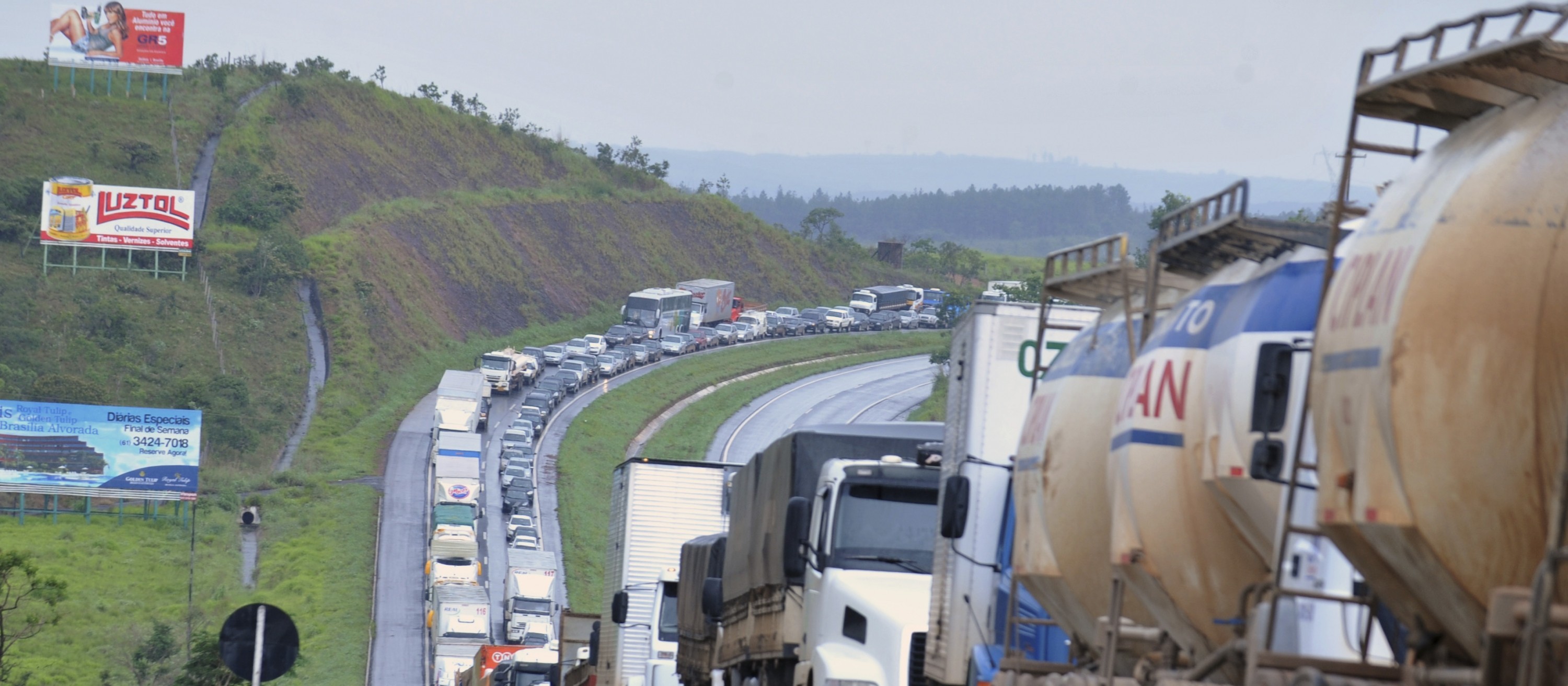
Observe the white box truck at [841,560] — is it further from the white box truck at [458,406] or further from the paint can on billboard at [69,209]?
the paint can on billboard at [69,209]

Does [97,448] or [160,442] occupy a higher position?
[160,442]

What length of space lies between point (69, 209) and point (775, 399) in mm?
38731

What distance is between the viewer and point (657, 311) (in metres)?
104

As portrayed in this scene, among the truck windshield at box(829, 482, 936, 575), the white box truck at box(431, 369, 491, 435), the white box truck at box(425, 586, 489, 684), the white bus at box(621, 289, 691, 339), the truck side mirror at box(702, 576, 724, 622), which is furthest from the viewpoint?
the white bus at box(621, 289, 691, 339)

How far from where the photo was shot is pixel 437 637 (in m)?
48.2

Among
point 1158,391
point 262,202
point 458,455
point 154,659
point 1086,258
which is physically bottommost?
point 154,659

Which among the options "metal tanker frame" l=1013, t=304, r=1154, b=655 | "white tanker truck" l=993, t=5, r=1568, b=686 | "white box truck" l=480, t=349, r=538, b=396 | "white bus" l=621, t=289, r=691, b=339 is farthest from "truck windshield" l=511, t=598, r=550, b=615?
"white bus" l=621, t=289, r=691, b=339

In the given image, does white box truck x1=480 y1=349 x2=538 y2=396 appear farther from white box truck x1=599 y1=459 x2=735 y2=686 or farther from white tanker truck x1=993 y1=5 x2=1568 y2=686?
white tanker truck x1=993 y1=5 x2=1568 y2=686

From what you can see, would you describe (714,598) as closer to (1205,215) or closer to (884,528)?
(884,528)

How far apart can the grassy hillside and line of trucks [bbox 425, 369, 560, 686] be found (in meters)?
2.86

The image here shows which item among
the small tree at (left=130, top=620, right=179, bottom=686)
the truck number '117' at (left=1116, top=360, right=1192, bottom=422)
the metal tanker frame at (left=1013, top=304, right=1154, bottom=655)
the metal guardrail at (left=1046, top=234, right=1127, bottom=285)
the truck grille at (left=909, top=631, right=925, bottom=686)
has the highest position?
the metal guardrail at (left=1046, top=234, right=1127, bottom=285)

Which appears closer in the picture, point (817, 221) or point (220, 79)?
point (220, 79)

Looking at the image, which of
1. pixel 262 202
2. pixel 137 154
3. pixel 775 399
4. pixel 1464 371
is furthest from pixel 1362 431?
pixel 137 154

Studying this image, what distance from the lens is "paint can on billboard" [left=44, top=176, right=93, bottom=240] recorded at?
90875 mm
